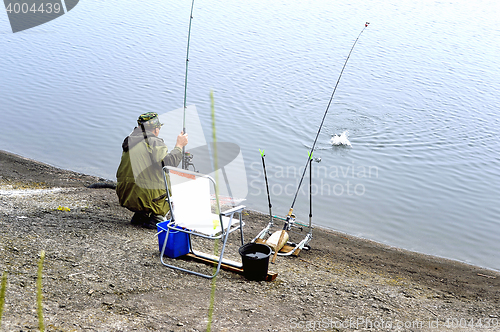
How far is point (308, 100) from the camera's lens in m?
11.7

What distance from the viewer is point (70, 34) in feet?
56.2

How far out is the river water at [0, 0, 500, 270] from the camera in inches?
307

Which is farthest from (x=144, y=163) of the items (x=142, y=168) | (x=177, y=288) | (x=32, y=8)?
(x=32, y=8)

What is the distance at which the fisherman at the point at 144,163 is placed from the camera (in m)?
4.05

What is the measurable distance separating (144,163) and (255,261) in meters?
1.44

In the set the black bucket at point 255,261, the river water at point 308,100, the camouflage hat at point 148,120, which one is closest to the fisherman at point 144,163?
the camouflage hat at point 148,120

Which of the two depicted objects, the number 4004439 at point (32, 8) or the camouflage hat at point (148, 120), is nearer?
Result: the camouflage hat at point (148, 120)

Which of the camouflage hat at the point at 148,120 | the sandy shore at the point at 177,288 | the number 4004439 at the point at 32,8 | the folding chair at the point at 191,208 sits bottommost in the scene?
the sandy shore at the point at 177,288

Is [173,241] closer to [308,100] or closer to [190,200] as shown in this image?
[190,200]

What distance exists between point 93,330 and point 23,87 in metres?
11.5

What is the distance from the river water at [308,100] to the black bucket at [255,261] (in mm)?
3483

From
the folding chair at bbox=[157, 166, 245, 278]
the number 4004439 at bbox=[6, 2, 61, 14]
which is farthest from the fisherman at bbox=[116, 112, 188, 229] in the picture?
the number 4004439 at bbox=[6, 2, 61, 14]

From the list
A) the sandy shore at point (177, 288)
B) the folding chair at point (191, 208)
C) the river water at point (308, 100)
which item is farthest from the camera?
the river water at point (308, 100)

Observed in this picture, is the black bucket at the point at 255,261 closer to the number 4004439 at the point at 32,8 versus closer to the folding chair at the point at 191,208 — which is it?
the folding chair at the point at 191,208
